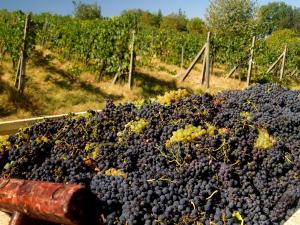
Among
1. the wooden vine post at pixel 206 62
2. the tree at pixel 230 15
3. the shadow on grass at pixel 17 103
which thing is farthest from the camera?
the tree at pixel 230 15

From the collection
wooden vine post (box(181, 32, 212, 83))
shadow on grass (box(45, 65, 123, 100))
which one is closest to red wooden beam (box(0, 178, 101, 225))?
shadow on grass (box(45, 65, 123, 100))

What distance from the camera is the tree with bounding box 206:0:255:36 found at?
29041 millimetres

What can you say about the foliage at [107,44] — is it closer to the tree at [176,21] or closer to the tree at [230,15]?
the tree at [230,15]

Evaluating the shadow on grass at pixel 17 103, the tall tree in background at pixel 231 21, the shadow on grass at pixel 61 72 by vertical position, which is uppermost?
the tall tree in background at pixel 231 21

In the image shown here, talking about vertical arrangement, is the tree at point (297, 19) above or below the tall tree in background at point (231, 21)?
above

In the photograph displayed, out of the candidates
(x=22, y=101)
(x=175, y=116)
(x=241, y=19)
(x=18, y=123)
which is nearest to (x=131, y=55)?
(x=22, y=101)

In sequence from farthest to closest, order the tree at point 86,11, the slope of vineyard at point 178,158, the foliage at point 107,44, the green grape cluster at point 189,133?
1. the tree at point 86,11
2. the foliage at point 107,44
3. the green grape cluster at point 189,133
4. the slope of vineyard at point 178,158

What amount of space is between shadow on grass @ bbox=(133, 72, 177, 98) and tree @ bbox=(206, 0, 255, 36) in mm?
12692

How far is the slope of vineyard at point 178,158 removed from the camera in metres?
2.25

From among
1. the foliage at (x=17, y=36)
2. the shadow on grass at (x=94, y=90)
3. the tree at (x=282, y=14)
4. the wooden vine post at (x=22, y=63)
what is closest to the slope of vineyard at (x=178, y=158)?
the wooden vine post at (x=22, y=63)

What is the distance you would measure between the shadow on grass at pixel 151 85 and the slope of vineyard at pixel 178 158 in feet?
37.3

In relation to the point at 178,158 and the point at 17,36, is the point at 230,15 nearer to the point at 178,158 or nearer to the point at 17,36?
the point at 17,36

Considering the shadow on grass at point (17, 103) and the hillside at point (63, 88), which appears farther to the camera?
the hillside at point (63, 88)

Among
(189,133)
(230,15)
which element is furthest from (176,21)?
(189,133)
